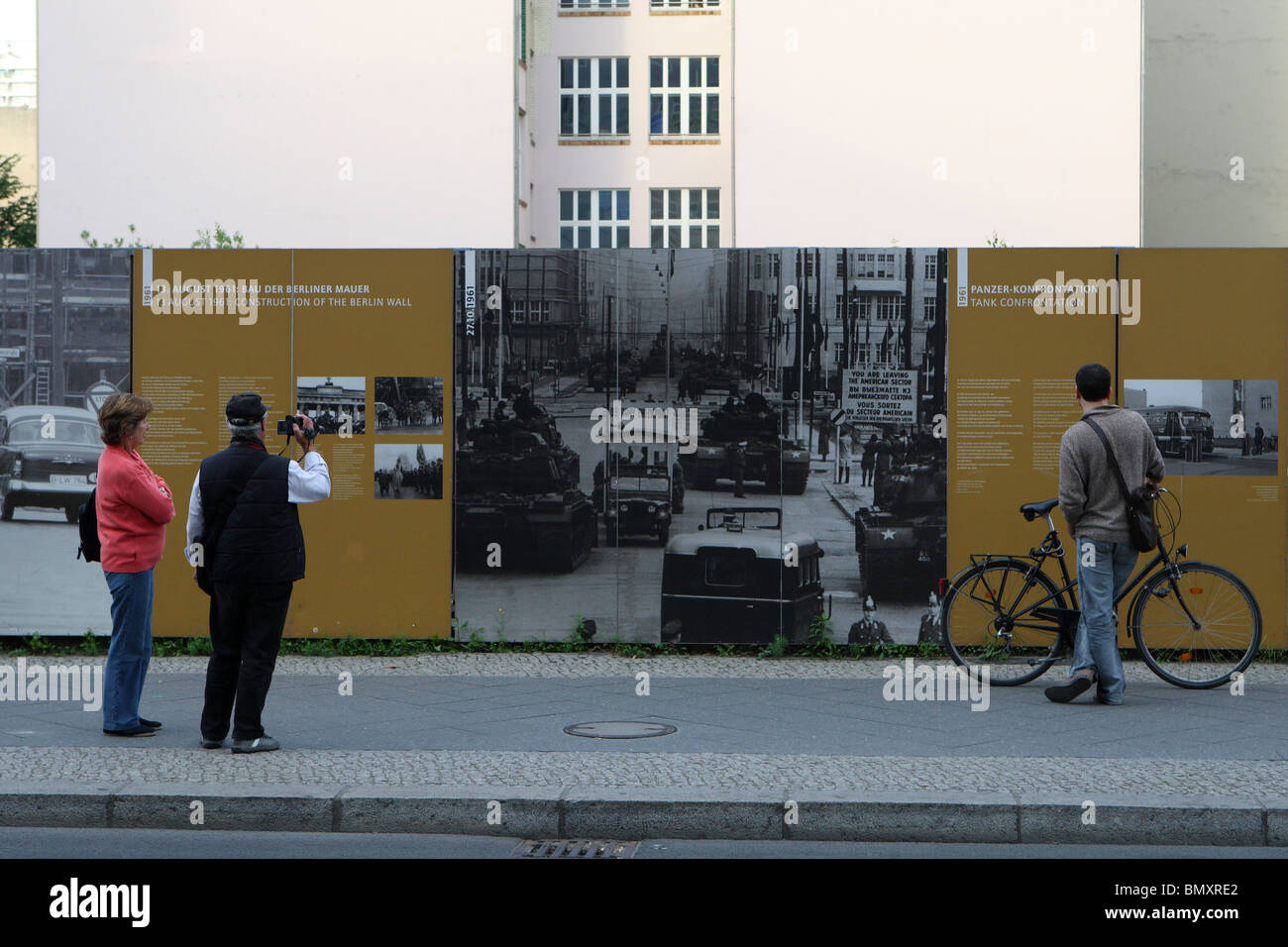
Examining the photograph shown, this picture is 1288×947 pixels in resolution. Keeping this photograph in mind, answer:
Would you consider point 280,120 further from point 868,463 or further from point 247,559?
point 247,559

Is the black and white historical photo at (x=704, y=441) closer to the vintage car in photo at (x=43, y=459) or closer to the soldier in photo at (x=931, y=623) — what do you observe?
the soldier in photo at (x=931, y=623)

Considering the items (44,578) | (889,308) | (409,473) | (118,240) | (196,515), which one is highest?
(118,240)

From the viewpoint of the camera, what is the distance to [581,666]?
9797 mm

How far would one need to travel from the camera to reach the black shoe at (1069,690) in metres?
8.29

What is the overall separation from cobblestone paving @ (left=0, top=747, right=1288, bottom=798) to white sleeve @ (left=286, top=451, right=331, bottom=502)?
1318 millimetres

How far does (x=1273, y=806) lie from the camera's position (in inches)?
227

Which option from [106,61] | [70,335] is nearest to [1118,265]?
[70,335]

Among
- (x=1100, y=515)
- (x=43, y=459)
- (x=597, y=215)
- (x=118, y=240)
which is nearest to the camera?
(x=1100, y=515)

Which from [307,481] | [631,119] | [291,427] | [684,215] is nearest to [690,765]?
[307,481]

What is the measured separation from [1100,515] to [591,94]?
36346 mm

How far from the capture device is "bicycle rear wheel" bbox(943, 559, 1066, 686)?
9.13 m
